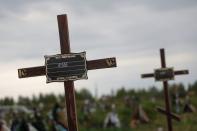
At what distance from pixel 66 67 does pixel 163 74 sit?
6.51m

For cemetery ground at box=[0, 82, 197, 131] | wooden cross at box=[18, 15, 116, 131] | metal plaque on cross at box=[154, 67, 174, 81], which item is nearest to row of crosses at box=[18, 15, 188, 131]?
wooden cross at box=[18, 15, 116, 131]

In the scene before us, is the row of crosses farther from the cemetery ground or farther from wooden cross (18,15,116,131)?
the cemetery ground

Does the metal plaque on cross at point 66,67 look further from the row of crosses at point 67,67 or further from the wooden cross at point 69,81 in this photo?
the wooden cross at point 69,81

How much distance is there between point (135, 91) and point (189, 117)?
68.6 feet

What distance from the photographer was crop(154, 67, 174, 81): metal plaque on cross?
18.2m

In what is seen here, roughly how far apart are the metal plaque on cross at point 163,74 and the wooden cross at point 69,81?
6.03m

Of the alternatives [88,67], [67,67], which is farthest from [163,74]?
[67,67]

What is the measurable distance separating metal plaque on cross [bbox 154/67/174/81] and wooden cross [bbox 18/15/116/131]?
6034mm

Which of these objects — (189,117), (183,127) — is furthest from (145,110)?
(183,127)

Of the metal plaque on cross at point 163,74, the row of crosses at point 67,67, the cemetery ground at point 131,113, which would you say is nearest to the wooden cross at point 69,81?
the row of crosses at point 67,67

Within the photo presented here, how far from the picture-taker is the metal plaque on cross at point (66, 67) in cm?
1217

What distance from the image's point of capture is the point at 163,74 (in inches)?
717

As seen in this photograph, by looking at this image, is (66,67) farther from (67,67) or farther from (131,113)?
(131,113)

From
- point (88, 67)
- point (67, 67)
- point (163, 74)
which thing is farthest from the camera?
point (163, 74)
